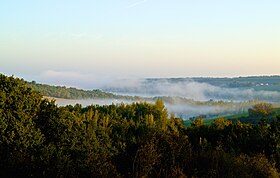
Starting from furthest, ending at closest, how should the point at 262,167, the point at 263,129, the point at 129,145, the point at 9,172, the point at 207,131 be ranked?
the point at 207,131 < the point at 263,129 < the point at 129,145 < the point at 262,167 < the point at 9,172

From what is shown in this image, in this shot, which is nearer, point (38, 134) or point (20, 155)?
point (20, 155)

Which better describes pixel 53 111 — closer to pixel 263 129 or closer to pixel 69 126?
pixel 69 126

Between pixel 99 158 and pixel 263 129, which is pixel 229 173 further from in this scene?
pixel 263 129

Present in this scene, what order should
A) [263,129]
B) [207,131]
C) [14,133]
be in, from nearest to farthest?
[14,133] < [263,129] < [207,131]

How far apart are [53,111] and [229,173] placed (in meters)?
11.8

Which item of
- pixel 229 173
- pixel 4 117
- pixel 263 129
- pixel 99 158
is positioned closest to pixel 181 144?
pixel 229 173

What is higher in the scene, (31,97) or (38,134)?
(31,97)

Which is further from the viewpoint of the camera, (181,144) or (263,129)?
(263,129)

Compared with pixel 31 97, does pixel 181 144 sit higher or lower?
lower

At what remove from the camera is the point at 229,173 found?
18844 millimetres

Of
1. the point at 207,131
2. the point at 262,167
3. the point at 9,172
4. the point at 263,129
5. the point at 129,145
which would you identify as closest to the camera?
the point at 9,172

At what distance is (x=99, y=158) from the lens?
18453mm

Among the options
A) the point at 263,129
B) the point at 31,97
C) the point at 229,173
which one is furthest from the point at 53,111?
the point at 263,129

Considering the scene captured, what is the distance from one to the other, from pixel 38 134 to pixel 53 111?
8.85 ft
